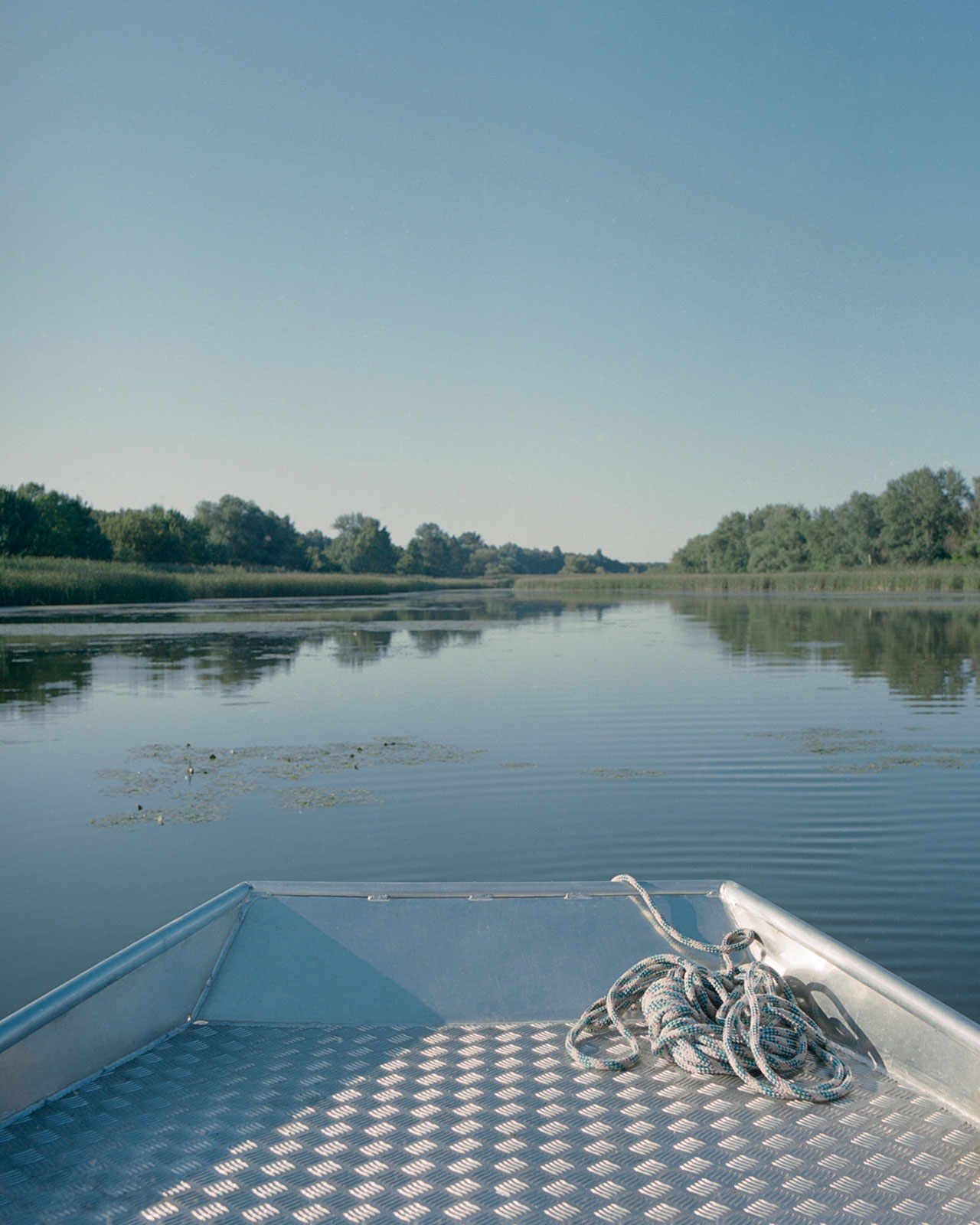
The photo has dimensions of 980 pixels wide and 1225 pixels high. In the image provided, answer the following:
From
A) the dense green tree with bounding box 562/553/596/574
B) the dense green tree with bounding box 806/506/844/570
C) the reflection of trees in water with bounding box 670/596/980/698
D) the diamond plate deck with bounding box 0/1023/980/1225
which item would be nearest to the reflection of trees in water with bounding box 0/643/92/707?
the diamond plate deck with bounding box 0/1023/980/1225

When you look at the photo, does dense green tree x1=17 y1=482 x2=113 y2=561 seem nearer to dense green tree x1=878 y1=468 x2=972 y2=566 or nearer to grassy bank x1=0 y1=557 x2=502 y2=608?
grassy bank x1=0 y1=557 x2=502 y2=608

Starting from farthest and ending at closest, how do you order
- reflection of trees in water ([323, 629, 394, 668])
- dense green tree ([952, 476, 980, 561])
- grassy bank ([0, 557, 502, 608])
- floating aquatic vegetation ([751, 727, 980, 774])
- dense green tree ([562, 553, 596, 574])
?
dense green tree ([562, 553, 596, 574]) → dense green tree ([952, 476, 980, 561]) → grassy bank ([0, 557, 502, 608]) → reflection of trees in water ([323, 629, 394, 668]) → floating aquatic vegetation ([751, 727, 980, 774])

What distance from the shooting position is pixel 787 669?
46.7ft

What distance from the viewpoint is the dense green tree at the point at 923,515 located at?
65438 millimetres

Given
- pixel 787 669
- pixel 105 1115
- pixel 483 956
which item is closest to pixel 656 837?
pixel 483 956

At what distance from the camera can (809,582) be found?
53625mm

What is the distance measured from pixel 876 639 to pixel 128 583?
3001 centimetres

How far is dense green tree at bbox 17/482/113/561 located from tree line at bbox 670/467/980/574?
54.4 metres

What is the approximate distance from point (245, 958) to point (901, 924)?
9.86 feet

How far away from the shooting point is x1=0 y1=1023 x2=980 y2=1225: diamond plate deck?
172cm

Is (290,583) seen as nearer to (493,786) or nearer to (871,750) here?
(871,750)

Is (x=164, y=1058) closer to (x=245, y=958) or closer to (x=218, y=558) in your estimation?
(x=245, y=958)

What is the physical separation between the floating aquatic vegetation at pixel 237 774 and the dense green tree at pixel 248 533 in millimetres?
72053

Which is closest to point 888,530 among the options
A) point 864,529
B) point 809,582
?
point 864,529
